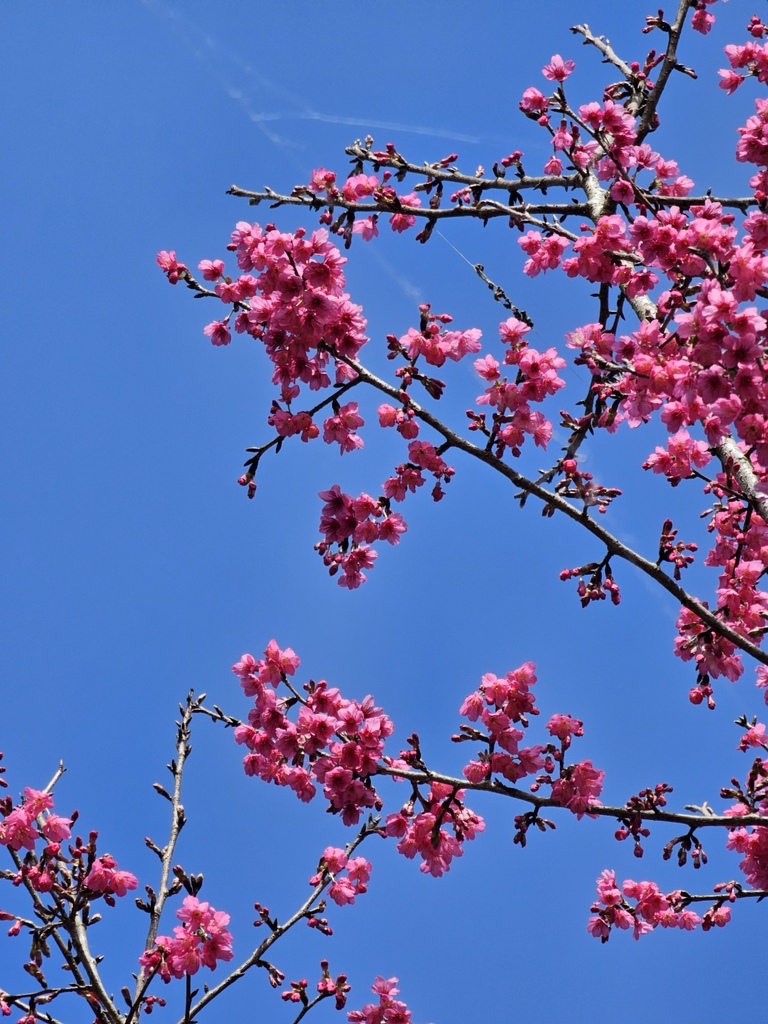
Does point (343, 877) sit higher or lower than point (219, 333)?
lower

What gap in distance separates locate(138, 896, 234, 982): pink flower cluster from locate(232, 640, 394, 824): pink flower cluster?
877 mm

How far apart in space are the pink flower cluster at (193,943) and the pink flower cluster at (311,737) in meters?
0.88

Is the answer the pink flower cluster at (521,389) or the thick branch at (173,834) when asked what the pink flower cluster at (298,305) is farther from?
the thick branch at (173,834)

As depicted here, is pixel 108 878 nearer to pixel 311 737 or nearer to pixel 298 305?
pixel 311 737

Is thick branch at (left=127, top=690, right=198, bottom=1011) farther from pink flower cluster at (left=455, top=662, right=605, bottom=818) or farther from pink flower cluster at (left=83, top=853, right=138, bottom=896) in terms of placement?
pink flower cluster at (left=455, top=662, right=605, bottom=818)

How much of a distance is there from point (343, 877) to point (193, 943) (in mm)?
1268

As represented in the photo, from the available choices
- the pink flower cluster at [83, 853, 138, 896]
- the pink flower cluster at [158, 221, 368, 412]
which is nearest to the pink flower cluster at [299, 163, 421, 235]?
the pink flower cluster at [158, 221, 368, 412]

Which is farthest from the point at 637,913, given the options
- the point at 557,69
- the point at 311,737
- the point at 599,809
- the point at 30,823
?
the point at 557,69

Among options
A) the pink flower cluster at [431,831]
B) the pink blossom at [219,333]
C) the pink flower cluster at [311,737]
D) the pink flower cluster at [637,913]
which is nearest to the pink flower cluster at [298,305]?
the pink blossom at [219,333]

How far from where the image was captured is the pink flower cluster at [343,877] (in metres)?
6.33

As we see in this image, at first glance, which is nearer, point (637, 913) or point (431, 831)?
point (431, 831)

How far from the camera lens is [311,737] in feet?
Result: 17.6

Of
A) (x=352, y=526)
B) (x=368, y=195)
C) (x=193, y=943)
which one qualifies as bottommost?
(x=193, y=943)

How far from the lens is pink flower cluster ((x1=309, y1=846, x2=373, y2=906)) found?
633 cm
